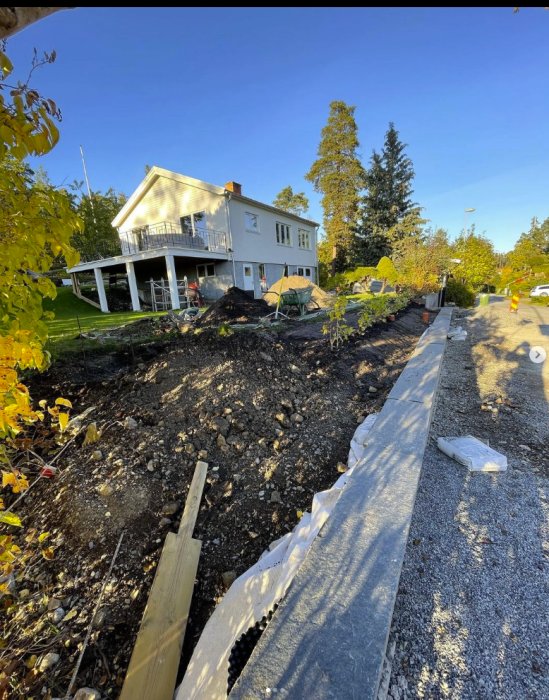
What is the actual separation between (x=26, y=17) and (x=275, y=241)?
60.9 feet

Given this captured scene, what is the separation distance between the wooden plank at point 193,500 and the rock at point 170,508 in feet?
0.27

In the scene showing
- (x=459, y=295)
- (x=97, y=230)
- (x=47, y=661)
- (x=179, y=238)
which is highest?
(x=97, y=230)

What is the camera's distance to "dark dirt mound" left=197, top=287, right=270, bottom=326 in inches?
351

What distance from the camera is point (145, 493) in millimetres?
2359

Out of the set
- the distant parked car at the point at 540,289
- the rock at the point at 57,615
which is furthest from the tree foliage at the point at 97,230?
the distant parked car at the point at 540,289

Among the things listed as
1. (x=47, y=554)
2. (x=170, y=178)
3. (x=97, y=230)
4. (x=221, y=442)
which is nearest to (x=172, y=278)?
(x=170, y=178)

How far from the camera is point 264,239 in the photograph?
1772 cm

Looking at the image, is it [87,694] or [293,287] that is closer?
[87,694]

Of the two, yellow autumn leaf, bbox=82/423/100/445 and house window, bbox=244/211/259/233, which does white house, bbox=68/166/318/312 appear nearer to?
house window, bbox=244/211/259/233

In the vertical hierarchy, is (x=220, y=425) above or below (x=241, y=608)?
above

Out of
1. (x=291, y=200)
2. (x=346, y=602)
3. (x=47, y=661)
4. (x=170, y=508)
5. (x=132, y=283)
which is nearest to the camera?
(x=346, y=602)

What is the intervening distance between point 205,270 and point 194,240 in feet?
6.00

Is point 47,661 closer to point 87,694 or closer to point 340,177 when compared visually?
point 87,694

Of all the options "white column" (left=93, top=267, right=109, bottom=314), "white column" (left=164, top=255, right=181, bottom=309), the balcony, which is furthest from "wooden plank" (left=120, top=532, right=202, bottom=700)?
"white column" (left=93, top=267, right=109, bottom=314)
